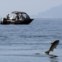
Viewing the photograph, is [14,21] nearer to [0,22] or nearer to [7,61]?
[0,22]

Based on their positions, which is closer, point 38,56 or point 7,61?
point 7,61

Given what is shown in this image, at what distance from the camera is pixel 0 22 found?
110m

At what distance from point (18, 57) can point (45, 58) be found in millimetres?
1918

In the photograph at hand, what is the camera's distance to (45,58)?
1112 inches

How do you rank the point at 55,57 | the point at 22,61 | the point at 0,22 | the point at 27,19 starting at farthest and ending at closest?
the point at 0,22 < the point at 27,19 < the point at 55,57 < the point at 22,61

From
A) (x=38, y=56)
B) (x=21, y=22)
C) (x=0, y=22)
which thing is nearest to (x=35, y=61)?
(x=38, y=56)

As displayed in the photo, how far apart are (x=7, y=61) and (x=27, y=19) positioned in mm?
74508

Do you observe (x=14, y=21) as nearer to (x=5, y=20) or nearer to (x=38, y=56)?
(x=5, y=20)

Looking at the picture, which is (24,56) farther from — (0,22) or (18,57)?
(0,22)

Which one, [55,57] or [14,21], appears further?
[14,21]

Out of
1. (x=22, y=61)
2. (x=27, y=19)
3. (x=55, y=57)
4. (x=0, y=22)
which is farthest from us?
(x=0, y=22)

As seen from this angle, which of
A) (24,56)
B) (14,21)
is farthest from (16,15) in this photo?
(24,56)

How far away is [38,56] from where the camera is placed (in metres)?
29.8

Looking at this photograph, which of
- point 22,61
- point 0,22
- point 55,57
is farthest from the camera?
point 0,22
